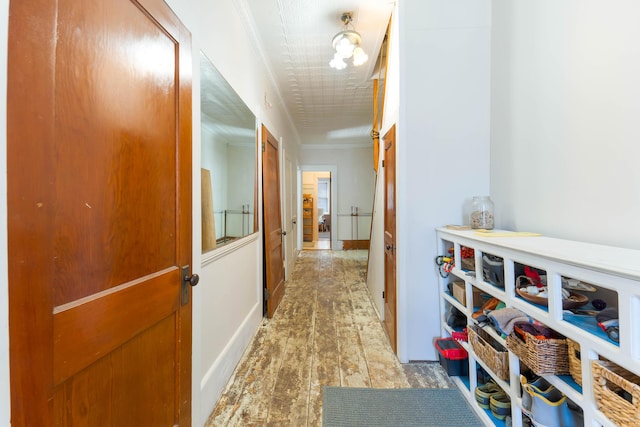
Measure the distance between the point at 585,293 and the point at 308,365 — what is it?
1631mm

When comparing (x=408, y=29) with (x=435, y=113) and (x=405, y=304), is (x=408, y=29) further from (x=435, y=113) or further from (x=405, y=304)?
(x=405, y=304)

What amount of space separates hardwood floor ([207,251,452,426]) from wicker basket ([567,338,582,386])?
37.3 inches

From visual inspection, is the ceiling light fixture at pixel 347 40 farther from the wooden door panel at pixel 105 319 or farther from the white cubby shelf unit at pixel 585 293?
the wooden door panel at pixel 105 319

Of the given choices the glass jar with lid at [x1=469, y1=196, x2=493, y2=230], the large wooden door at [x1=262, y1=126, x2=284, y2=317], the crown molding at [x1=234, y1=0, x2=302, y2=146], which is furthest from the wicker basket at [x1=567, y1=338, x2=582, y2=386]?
the crown molding at [x1=234, y1=0, x2=302, y2=146]

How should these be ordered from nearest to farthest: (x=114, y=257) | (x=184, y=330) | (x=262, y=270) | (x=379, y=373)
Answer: (x=114, y=257), (x=184, y=330), (x=379, y=373), (x=262, y=270)

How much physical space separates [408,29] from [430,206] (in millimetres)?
1267

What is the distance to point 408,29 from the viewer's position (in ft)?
6.09

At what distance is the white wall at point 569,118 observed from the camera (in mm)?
1008

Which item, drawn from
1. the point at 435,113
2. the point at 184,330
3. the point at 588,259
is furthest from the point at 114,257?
the point at 435,113

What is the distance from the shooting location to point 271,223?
286cm

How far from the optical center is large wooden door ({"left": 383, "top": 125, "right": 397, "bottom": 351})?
2.06 metres

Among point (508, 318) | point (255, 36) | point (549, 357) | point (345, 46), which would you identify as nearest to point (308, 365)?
point (508, 318)

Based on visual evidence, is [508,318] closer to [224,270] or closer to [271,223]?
[224,270]

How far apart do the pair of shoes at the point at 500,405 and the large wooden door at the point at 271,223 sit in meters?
1.91
